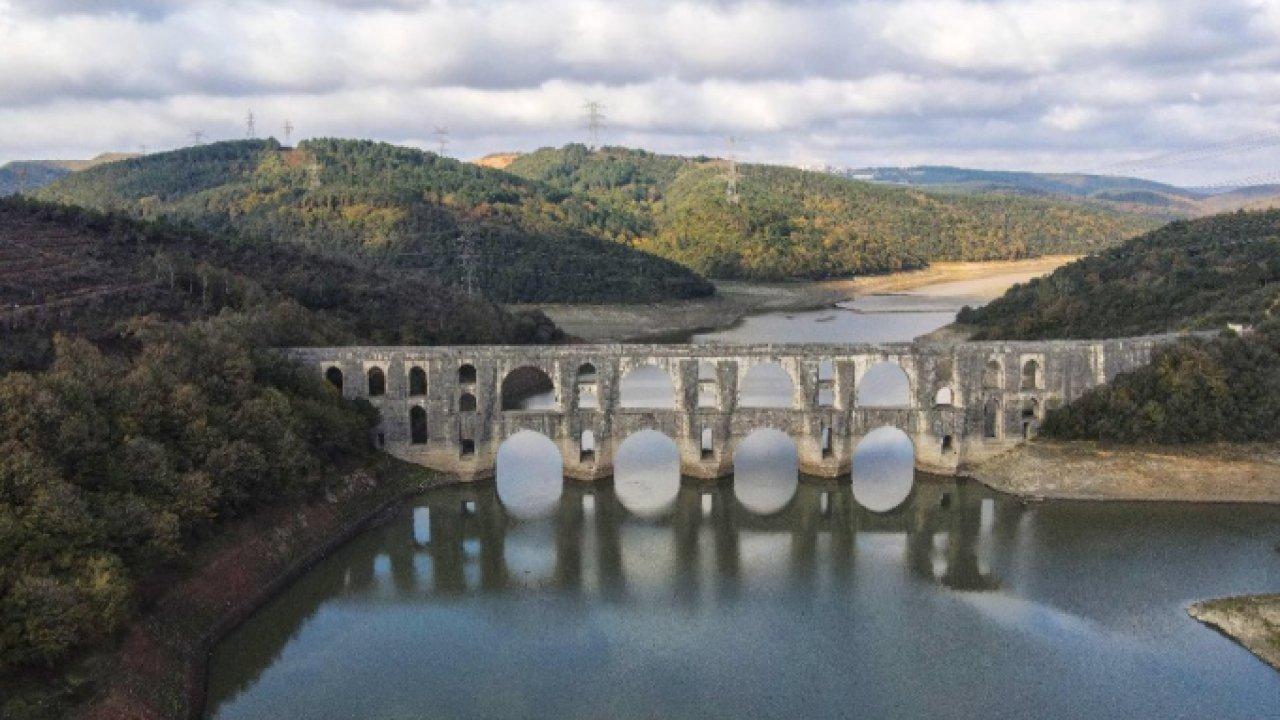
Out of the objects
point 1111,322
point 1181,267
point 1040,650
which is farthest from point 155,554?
point 1181,267

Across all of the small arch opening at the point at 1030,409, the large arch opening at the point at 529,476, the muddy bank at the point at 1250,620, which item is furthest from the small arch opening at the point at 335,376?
the muddy bank at the point at 1250,620

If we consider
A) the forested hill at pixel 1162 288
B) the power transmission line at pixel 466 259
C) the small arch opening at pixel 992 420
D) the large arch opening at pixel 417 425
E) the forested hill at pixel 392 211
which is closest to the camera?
the small arch opening at pixel 992 420

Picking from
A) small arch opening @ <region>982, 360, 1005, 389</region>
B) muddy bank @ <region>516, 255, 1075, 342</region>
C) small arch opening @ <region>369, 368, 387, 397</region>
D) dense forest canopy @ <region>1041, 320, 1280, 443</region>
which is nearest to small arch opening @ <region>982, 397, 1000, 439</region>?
small arch opening @ <region>982, 360, 1005, 389</region>

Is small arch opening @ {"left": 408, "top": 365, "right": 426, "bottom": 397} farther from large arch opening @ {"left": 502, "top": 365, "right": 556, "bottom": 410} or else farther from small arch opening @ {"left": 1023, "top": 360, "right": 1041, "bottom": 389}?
small arch opening @ {"left": 1023, "top": 360, "right": 1041, "bottom": 389}

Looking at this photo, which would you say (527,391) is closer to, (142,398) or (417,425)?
(417,425)

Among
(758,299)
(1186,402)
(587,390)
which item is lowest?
(587,390)

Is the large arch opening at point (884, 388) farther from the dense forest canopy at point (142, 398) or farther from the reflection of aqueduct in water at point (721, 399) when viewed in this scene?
the dense forest canopy at point (142, 398)

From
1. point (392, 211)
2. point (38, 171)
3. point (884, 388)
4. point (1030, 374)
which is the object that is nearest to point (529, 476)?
point (1030, 374)
